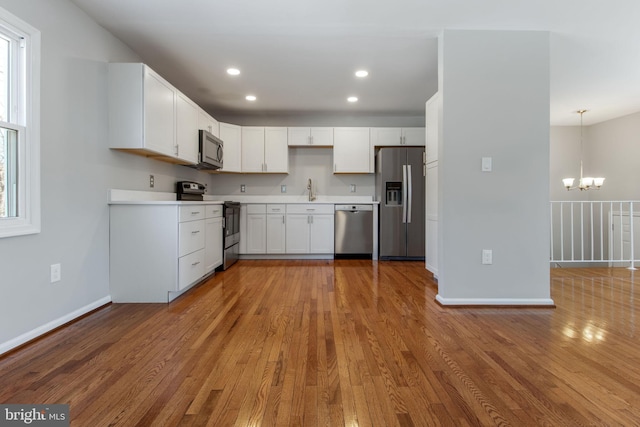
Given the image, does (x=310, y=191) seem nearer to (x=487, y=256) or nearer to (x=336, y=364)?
(x=487, y=256)

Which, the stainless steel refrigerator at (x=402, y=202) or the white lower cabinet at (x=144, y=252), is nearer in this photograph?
the white lower cabinet at (x=144, y=252)

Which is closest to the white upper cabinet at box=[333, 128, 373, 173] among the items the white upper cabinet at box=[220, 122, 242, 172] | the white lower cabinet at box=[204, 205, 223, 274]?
the white upper cabinet at box=[220, 122, 242, 172]

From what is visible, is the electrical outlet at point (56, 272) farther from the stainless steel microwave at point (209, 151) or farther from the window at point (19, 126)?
the stainless steel microwave at point (209, 151)

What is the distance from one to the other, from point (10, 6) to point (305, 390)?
8.89ft

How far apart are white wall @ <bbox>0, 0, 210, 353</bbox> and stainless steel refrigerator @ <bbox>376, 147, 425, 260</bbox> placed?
11.6 ft

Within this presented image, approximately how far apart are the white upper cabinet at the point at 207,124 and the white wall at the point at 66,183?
1253 mm

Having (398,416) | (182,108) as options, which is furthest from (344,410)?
(182,108)

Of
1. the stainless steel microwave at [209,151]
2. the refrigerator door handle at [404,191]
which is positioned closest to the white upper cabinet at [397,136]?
the refrigerator door handle at [404,191]

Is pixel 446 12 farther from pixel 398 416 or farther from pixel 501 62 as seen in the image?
pixel 398 416

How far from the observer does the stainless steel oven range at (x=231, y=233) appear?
14.4 ft

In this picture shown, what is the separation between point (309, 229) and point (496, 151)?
2.99 m

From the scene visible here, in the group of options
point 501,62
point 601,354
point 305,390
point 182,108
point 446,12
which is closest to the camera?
point 305,390

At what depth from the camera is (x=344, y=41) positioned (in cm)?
305

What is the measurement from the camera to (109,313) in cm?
261
